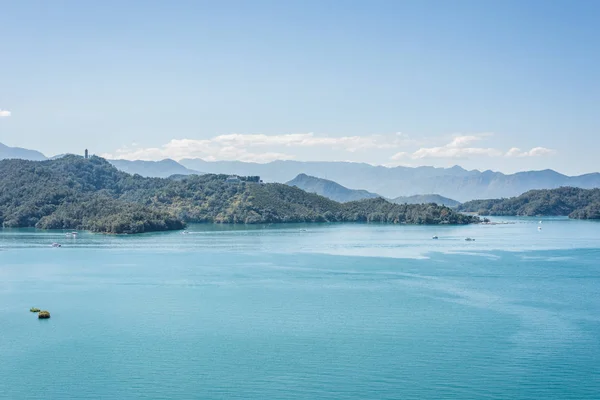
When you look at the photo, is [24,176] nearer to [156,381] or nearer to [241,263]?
[241,263]

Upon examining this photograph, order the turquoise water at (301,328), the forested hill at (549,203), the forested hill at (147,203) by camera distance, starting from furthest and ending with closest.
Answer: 1. the forested hill at (549,203)
2. the forested hill at (147,203)
3. the turquoise water at (301,328)

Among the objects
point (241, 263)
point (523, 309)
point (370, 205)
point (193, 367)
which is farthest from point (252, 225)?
point (193, 367)

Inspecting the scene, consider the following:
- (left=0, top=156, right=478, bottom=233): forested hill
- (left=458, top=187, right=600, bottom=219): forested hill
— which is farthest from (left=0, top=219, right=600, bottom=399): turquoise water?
(left=458, top=187, right=600, bottom=219): forested hill

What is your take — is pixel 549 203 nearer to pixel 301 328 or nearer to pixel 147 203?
pixel 147 203

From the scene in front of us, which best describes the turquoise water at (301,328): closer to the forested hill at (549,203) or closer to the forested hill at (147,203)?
the forested hill at (147,203)

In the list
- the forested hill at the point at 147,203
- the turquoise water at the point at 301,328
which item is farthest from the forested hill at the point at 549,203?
the turquoise water at the point at 301,328

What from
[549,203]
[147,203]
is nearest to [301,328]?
[147,203]

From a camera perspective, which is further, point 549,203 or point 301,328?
point 549,203
